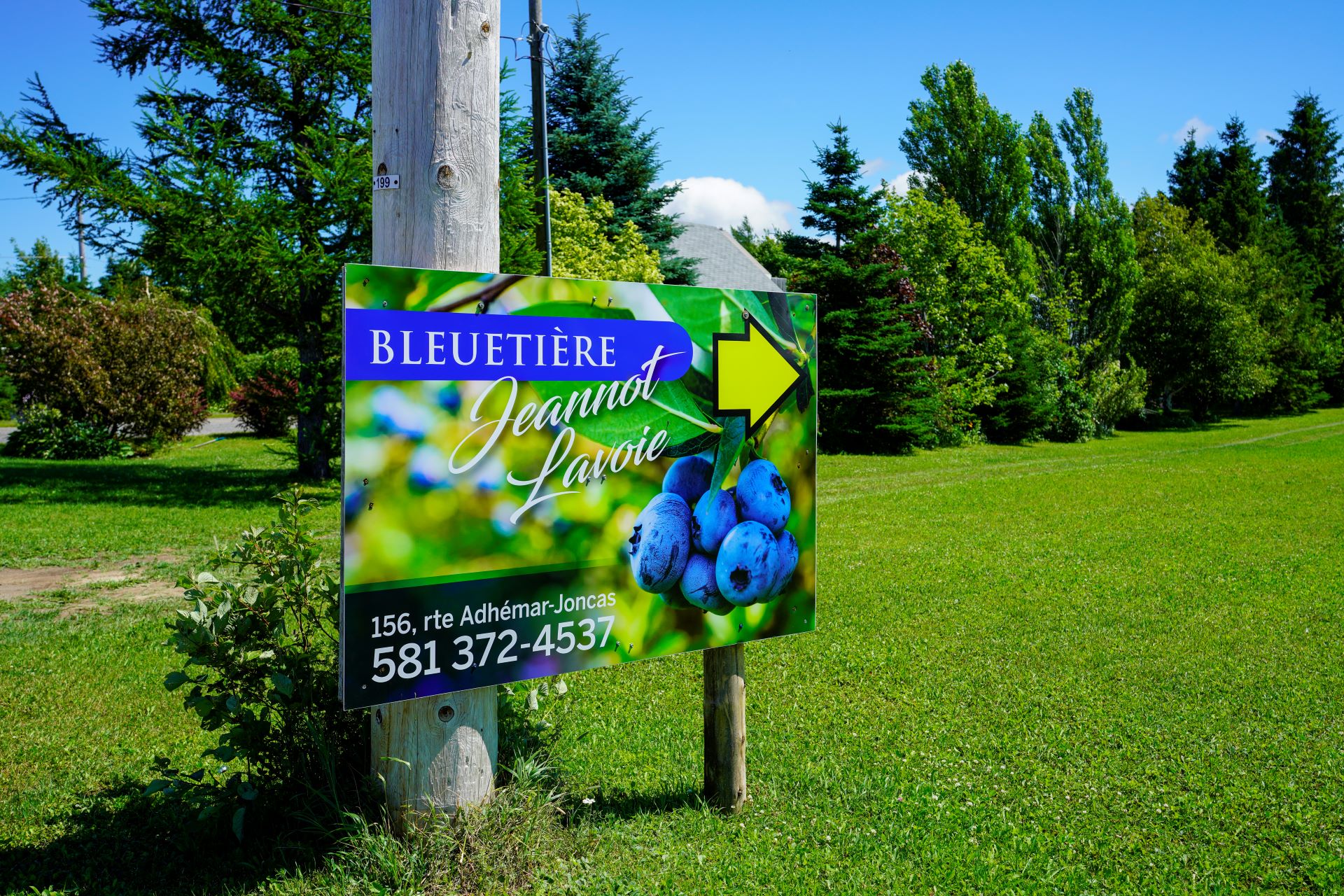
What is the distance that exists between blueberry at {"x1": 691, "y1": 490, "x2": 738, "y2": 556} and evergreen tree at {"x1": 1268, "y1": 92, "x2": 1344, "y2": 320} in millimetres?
61233

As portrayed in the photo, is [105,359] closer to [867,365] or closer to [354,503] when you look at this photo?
[867,365]

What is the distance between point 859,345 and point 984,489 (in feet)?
26.3

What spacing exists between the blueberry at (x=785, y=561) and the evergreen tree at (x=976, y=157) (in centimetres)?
2832

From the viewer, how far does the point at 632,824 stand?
A: 370cm

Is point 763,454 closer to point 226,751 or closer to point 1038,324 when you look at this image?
point 226,751

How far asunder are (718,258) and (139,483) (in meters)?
22.4

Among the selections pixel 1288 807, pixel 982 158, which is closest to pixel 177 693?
pixel 1288 807

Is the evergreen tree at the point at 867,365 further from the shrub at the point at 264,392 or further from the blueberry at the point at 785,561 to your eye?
the blueberry at the point at 785,561

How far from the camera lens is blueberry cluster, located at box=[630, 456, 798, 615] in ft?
11.4

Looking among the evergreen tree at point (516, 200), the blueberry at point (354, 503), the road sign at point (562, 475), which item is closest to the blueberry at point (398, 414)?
the road sign at point (562, 475)

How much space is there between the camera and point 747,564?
12.1 feet

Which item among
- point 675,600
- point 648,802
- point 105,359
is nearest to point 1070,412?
point 105,359

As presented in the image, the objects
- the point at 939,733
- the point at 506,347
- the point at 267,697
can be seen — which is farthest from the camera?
the point at 939,733

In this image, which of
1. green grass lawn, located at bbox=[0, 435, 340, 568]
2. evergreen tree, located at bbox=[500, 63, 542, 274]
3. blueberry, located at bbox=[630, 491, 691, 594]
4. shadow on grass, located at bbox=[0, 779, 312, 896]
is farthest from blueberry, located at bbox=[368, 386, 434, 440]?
evergreen tree, located at bbox=[500, 63, 542, 274]
